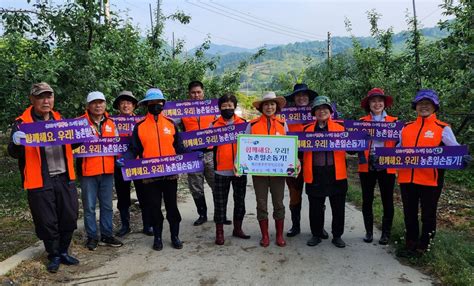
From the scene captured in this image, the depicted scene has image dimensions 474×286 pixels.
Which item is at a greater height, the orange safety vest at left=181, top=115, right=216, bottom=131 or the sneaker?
the orange safety vest at left=181, top=115, right=216, bottom=131

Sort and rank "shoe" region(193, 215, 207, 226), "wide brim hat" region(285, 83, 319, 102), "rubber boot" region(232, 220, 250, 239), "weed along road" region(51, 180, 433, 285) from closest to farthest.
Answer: "weed along road" region(51, 180, 433, 285)
"rubber boot" region(232, 220, 250, 239)
"wide brim hat" region(285, 83, 319, 102)
"shoe" region(193, 215, 207, 226)

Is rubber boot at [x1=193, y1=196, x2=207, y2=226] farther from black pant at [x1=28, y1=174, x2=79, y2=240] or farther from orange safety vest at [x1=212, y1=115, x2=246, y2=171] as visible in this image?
black pant at [x1=28, y1=174, x2=79, y2=240]

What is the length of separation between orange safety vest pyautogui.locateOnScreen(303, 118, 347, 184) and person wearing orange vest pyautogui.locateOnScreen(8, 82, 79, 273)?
2933 mm

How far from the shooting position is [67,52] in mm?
5980

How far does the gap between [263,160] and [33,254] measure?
306 cm

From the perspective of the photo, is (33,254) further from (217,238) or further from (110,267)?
(217,238)

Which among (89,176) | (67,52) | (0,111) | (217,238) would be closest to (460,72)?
(217,238)

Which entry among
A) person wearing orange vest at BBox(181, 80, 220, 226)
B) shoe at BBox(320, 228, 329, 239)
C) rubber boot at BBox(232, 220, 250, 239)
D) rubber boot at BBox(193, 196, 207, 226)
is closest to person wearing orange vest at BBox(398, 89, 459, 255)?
shoe at BBox(320, 228, 329, 239)

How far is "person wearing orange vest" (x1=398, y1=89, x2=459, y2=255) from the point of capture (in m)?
4.65

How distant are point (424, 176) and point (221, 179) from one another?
255 centimetres

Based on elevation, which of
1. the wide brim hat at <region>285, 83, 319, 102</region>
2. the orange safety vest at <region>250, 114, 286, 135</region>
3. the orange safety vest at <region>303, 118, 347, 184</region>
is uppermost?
the wide brim hat at <region>285, 83, 319, 102</region>

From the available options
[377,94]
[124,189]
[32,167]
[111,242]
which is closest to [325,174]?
[377,94]

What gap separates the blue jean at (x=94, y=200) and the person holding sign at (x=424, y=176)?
12.5ft

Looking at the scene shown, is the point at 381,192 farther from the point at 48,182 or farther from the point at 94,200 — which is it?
the point at 48,182
